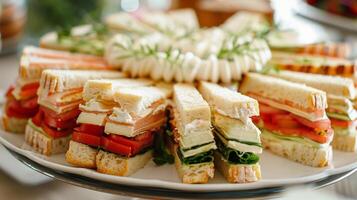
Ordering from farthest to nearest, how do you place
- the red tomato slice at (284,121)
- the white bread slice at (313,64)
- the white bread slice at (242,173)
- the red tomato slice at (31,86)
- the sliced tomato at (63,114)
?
the white bread slice at (313,64)
the red tomato slice at (31,86)
the red tomato slice at (284,121)
the sliced tomato at (63,114)
the white bread slice at (242,173)

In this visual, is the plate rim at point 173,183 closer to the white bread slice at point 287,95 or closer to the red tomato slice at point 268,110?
the white bread slice at point 287,95

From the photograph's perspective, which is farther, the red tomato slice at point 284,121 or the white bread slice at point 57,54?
the white bread slice at point 57,54

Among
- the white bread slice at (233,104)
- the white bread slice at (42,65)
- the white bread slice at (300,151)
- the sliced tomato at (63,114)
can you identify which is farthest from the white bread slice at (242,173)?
the white bread slice at (42,65)

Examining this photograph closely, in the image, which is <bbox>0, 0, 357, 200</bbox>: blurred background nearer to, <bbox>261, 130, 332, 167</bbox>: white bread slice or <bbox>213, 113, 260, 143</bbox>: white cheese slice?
<bbox>261, 130, 332, 167</bbox>: white bread slice

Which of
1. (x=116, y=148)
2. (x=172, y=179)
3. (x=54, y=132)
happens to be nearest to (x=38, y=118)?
(x=54, y=132)

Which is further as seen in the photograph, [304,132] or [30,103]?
[30,103]

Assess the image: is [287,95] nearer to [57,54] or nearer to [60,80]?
[60,80]

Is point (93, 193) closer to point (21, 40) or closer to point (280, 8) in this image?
point (21, 40)
